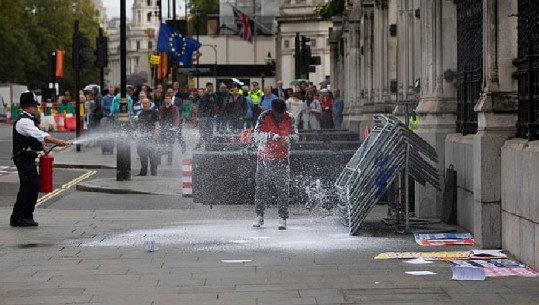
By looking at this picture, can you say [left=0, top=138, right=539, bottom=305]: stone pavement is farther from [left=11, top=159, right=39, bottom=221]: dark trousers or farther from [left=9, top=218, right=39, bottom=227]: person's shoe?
[left=11, top=159, right=39, bottom=221]: dark trousers

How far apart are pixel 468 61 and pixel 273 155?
8.47 ft

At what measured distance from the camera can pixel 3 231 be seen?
51.0ft

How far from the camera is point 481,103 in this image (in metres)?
12.8

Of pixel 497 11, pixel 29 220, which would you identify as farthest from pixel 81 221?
pixel 497 11

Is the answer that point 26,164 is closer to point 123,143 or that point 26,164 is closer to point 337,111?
point 123,143

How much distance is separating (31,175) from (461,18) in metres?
5.64

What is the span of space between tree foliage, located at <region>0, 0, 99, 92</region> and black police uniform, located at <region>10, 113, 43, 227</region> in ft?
240

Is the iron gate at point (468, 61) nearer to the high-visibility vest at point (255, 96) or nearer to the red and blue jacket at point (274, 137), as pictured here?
the red and blue jacket at point (274, 137)

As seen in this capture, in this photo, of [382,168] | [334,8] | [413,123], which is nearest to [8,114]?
[334,8]

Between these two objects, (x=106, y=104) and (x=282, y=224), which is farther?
(x=106, y=104)

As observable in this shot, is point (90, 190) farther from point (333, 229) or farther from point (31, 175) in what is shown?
point (333, 229)

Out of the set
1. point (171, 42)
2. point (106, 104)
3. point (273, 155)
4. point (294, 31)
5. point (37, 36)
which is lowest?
point (273, 155)

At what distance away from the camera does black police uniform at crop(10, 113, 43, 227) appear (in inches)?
633

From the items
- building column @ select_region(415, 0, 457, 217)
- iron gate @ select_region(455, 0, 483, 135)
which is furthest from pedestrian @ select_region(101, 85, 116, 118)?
iron gate @ select_region(455, 0, 483, 135)
